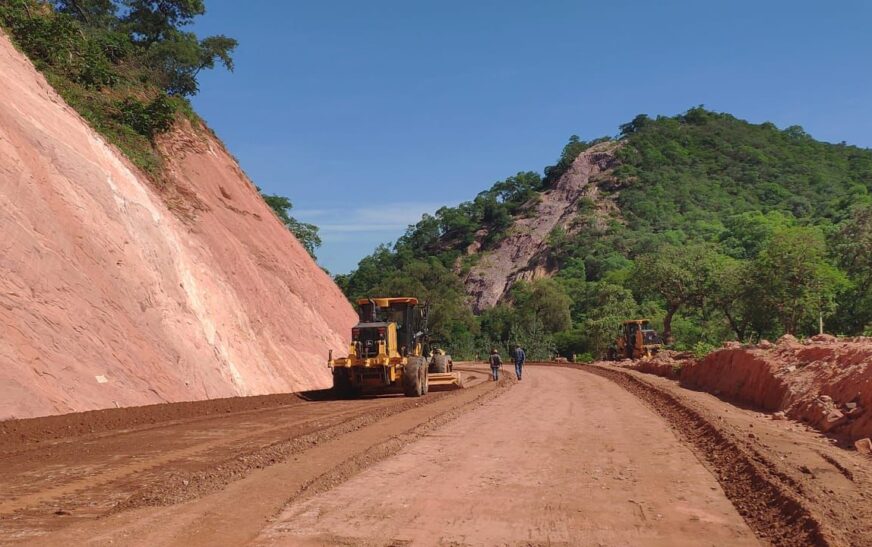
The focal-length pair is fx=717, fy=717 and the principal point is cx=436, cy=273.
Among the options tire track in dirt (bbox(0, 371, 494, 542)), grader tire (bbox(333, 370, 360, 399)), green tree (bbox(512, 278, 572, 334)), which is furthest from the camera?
green tree (bbox(512, 278, 572, 334))

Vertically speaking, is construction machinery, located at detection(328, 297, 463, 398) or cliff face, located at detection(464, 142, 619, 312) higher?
cliff face, located at detection(464, 142, 619, 312)

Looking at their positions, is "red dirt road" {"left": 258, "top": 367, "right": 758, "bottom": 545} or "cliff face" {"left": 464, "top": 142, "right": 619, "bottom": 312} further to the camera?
"cliff face" {"left": 464, "top": 142, "right": 619, "bottom": 312}

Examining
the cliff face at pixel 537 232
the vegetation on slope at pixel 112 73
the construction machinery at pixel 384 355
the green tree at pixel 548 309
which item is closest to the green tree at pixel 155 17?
the vegetation on slope at pixel 112 73

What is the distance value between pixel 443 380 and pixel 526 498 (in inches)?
695

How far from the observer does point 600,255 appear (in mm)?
107125

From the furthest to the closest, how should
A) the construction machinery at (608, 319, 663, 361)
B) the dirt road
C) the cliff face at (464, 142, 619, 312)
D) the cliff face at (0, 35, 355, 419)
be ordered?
the cliff face at (464, 142, 619, 312) → the construction machinery at (608, 319, 663, 361) → the cliff face at (0, 35, 355, 419) → the dirt road

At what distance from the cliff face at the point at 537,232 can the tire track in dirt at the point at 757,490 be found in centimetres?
10266

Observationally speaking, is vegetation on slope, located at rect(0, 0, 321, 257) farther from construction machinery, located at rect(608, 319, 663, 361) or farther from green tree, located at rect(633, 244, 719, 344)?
green tree, located at rect(633, 244, 719, 344)

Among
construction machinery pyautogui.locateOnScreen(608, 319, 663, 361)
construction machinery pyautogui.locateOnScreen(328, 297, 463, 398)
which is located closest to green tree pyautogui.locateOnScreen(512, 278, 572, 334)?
construction machinery pyautogui.locateOnScreen(608, 319, 663, 361)

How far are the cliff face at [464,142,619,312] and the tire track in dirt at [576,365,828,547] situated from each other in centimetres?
10266

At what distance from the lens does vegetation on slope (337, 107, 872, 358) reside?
133 feet

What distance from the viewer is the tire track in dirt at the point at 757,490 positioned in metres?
6.21

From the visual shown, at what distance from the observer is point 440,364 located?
86.0 ft

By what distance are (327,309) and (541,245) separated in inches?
3566
